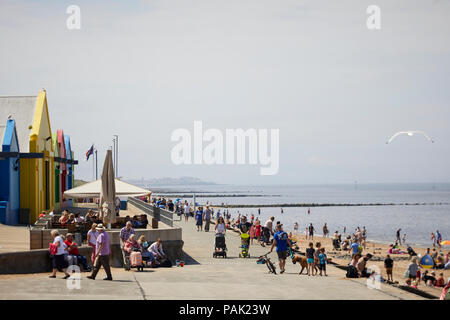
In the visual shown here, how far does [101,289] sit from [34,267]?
3.50 metres

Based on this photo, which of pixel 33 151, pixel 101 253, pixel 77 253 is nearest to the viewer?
pixel 101 253

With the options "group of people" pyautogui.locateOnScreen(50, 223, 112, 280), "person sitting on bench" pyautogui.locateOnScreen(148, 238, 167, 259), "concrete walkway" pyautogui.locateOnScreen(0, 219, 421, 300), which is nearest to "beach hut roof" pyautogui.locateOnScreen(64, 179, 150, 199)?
"person sitting on bench" pyautogui.locateOnScreen(148, 238, 167, 259)

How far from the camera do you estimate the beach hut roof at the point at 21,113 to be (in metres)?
31.1

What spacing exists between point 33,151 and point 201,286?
19.1 m

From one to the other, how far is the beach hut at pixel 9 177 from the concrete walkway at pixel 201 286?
40.1 ft

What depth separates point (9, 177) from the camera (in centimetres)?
2800

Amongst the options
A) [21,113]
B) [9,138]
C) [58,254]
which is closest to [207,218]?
[9,138]

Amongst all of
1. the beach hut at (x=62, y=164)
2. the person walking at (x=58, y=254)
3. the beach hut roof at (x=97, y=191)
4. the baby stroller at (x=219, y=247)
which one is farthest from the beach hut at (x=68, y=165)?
the person walking at (x=58, y=254)

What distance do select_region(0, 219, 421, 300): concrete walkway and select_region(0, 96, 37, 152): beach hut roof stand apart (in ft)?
50.9

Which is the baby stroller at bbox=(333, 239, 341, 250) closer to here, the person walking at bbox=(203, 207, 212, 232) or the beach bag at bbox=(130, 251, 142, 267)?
the person walking at bbox=(203, 207, 212, 232)

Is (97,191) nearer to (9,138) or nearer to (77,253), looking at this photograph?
(77,253)

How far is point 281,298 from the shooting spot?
12.6 m

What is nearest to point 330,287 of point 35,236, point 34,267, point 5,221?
point 34,267

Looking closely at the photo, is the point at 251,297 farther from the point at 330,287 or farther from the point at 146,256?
the point at 146,256
